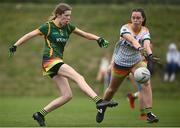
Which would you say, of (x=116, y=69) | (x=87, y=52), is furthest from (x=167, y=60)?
(x=116, y=69)

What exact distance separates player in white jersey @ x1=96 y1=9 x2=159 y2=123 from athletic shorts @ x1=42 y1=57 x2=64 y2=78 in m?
1.68

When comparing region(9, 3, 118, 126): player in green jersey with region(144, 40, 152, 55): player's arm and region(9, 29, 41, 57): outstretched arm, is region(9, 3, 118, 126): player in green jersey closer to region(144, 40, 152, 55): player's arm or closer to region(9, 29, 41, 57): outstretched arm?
region(9, 29, 41, 57): outstretched arm

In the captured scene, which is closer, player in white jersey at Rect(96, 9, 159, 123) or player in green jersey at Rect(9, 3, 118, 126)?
player in green jersey at Rect(9, 3, 118, 126)

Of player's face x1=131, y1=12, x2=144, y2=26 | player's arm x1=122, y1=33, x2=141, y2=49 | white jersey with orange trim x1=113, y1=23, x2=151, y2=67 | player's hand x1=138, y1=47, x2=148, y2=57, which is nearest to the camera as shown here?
player's hand x1=138, y1=47, x2=148, y2=57

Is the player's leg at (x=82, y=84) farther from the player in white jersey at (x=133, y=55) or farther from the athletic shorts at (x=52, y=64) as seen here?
the player in white jersey at (x=133, y=55)

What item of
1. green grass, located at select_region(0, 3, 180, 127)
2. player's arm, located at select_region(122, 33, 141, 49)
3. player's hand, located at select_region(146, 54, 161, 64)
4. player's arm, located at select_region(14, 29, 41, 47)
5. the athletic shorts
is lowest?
green grass, located at select_region(0, 3, 180, 127)

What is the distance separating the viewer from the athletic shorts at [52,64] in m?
13.1

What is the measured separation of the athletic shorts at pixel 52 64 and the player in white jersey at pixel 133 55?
1675 mm

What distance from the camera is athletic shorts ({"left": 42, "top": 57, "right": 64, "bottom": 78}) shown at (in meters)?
13.1

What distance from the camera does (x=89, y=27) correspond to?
3788cm

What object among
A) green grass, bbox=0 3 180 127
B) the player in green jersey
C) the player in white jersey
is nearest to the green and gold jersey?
the player in green jersey

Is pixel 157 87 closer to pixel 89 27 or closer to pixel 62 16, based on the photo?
pixel 89 27

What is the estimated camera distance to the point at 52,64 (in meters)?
13.1

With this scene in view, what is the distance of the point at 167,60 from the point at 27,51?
720 cm
